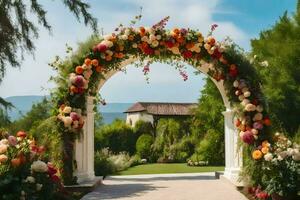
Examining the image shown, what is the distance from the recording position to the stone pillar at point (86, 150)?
34.9 ft

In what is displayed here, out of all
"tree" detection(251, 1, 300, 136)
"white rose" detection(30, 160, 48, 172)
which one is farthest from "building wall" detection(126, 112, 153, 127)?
"white rose" detection(30, 160, 48, 172)

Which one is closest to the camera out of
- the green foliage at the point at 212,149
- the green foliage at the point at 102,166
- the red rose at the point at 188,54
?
the red rose at the point at 188,54

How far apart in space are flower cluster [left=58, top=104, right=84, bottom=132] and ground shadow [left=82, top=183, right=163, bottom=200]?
1.34 m

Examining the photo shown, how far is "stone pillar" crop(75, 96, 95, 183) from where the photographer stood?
10.6 meters

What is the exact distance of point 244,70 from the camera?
10156 mm

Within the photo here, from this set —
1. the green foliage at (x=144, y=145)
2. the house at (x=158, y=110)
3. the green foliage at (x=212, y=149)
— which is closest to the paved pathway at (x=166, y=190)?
the green foliage at (x=212, y=149)

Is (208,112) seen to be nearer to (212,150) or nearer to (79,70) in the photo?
(212,150)

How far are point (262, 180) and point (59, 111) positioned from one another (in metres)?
4.12

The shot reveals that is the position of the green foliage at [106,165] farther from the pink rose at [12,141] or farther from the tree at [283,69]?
the pink rose at [12,141]

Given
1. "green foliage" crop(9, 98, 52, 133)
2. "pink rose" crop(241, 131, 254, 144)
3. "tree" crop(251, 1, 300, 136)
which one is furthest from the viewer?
"green foliage" crop(9, 98, 52, 133)

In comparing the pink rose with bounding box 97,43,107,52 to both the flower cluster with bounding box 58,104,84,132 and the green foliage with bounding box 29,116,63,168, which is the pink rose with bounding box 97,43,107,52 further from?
the green foliage with bounding box 29,116,63,168

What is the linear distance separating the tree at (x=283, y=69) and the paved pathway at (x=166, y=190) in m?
6.87

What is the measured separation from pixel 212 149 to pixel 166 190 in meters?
10.2

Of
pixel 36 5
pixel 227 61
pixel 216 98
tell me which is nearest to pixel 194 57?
pixel 227 61
